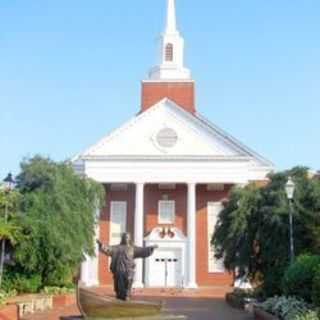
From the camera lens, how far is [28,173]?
107 feet

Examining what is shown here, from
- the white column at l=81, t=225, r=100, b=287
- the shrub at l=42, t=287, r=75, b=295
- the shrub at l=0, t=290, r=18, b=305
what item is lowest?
the shrub at l=0, t=290, r=18, b=305

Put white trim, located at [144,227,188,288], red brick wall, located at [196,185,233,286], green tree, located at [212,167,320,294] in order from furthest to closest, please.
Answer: red brick wall, located at [196,185,233,286] < white trim, located at [144,227,188,288] < green tree, located at [212,167,320,294]

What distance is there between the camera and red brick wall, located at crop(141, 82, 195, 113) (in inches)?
2239

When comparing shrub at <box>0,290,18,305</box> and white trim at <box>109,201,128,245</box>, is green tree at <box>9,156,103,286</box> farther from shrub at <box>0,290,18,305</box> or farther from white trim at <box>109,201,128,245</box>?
white trim at <box>109,201,128,245</box>

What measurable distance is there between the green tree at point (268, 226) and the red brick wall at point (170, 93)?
2610 centimetres

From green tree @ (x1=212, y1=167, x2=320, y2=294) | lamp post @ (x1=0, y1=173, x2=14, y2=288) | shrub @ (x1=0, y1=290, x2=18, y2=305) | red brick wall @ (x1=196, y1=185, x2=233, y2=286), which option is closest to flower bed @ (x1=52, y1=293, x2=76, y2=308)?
shrub @ (x1=0, y1=290, x2=18, y2=305)

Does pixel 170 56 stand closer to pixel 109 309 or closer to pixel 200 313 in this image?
pixel 200 313

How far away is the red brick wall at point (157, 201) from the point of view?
172ft

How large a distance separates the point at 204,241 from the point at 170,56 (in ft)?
52.0

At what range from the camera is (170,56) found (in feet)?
189

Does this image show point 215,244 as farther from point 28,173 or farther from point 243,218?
point 28,173

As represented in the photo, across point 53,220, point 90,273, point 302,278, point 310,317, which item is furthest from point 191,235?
point 310,317

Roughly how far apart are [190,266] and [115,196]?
8.12m

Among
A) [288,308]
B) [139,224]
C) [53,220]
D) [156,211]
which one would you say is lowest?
[288,308]
